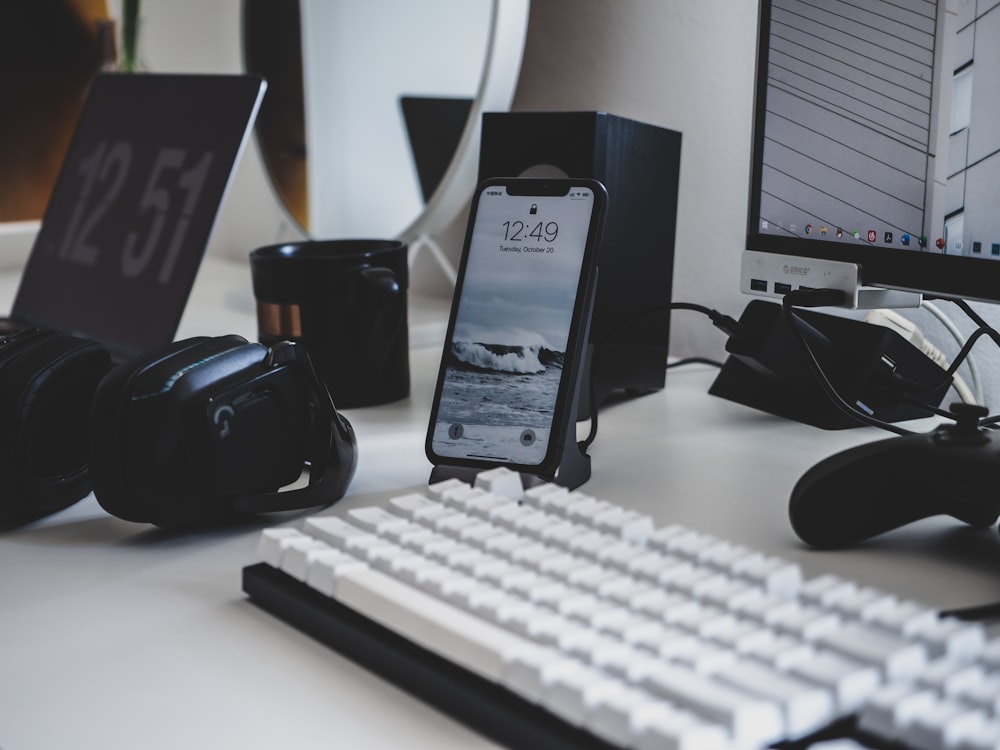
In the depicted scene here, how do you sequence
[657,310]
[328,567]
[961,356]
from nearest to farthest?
1. [328,567]
2. [961,356]
3. [657,310]

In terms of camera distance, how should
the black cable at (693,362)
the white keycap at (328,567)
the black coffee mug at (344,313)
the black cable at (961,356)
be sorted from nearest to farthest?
the white keycap at (328,567), the black cable at (961,356), the black coffee mug at (344,313), the black cable at (693,362)

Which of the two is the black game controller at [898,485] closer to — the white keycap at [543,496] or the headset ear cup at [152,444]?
the white keycap at [543,496]

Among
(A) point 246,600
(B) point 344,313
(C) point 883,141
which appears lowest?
(A) point 246,600

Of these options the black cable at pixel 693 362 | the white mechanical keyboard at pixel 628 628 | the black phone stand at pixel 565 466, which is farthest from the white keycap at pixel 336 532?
the black cable at pixel 693 362

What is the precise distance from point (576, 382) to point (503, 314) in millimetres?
61

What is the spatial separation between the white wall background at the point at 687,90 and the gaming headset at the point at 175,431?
48 cm

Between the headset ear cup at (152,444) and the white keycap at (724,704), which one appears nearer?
the white keycap at (724,704)

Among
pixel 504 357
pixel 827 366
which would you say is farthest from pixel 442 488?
pixel 827 366

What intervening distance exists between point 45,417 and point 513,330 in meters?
0.27

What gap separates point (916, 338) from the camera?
754 millimetres

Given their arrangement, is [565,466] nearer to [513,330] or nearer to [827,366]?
[513,330]

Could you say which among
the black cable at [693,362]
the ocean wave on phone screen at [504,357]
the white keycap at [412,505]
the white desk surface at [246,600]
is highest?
the ocean wave on phone screen at [504,357]

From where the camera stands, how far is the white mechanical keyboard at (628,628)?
0.30 meters

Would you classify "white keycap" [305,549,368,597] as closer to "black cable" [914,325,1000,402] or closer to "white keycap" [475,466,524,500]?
"white keycap" [475,466,524,500]
